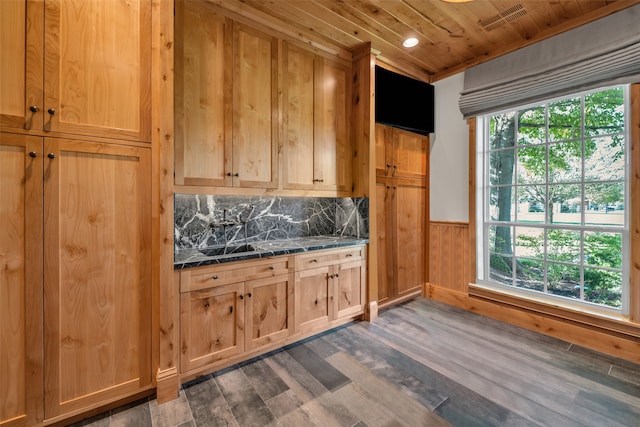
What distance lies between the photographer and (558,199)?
2.70 meters

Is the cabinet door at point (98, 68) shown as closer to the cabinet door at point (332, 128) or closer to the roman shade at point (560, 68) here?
the cabinet door at point (332, 128)

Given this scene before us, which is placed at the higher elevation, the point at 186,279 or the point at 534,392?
the point at 186,279

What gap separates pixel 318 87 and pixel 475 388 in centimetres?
273

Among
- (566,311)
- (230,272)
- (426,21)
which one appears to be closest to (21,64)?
(230,272)

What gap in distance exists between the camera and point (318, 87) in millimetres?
2713

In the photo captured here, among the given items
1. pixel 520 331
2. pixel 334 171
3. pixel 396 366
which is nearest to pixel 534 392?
pixel 396 366

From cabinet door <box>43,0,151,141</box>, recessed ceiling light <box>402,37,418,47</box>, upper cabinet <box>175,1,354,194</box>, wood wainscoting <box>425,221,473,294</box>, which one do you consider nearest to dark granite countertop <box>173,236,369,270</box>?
upper cabinet <box>175,1,354,194</box>

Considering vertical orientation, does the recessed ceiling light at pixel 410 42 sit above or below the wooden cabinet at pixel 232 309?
above

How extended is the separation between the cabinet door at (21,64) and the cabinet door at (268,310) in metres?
1.54

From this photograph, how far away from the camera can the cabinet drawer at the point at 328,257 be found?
242 centimetres

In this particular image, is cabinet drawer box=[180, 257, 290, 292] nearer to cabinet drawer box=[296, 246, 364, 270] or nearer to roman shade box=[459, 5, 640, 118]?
cabinet drawer box=[296, 246, 364, 270]

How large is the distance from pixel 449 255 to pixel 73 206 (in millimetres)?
3548

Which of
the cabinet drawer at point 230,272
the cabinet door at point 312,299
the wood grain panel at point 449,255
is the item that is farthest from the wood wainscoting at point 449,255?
the cabinet drawer at point 230,272

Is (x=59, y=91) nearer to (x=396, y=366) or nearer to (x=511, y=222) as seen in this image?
(x=396, y=366)
